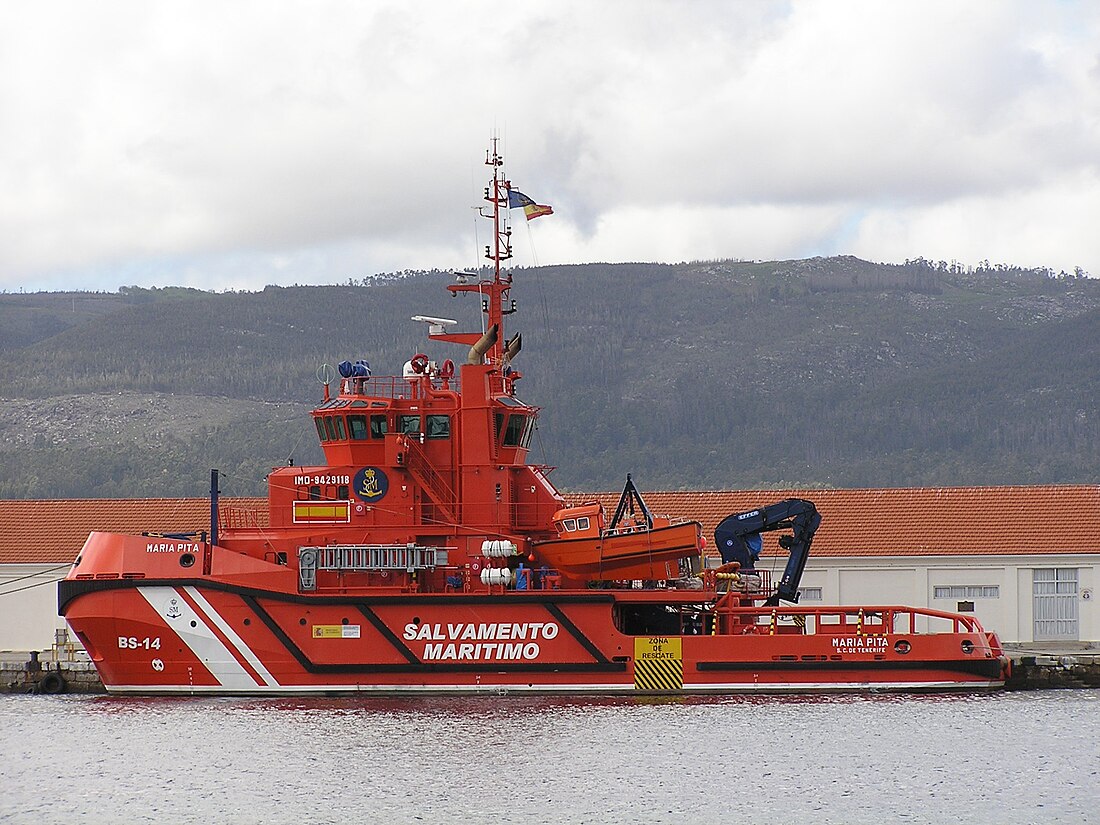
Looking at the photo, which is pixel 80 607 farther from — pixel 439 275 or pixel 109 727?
pixel 439 275

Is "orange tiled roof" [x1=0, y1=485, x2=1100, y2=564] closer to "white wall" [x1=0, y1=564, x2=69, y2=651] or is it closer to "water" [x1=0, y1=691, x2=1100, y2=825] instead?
"white wall" [x1=0, y1=564, x2=69, y2=651]

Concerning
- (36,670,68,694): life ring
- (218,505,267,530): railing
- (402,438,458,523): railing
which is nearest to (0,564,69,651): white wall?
(218,505,267,530): railing

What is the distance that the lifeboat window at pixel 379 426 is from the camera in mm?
32625

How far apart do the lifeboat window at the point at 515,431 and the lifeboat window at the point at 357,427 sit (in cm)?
242

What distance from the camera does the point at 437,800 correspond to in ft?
76.2

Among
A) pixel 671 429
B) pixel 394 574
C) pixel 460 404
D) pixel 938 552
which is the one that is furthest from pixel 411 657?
pixel 671 429

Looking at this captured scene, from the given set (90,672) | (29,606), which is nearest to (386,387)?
(90,672)

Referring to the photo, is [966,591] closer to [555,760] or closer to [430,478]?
[430,478]

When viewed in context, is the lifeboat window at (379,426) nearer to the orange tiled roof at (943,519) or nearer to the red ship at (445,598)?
the red ship at (445,598)

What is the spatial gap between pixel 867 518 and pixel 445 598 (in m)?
12.8

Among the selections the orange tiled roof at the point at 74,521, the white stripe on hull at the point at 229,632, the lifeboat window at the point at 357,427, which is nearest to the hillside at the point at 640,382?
the orange tiled roof at the point at 74,521

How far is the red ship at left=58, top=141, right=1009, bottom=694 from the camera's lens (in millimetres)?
31359

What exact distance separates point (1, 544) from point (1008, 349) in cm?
9227

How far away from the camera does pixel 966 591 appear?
130ft
